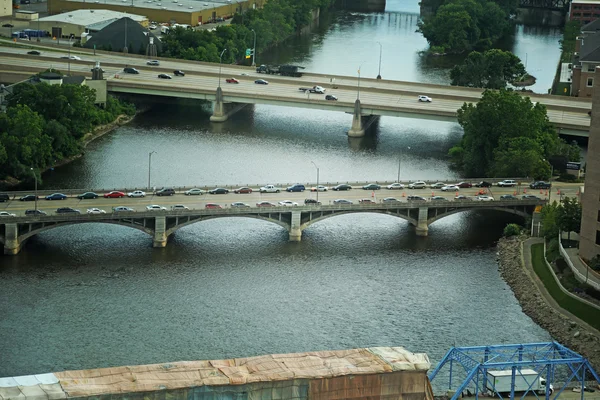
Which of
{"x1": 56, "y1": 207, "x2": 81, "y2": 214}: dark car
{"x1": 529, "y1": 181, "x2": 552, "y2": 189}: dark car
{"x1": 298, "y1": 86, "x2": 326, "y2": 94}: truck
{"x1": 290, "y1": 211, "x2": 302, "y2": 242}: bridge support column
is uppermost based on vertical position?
{"x1": 298, "y1": 86, "x2": 326, "y2": 94}: truck

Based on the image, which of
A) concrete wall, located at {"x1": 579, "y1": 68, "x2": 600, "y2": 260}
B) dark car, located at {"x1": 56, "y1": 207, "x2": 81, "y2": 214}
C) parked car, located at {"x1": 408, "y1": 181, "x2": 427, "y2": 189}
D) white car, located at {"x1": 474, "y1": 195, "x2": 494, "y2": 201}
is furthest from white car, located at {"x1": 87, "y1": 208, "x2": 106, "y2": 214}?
concrete wall, located at {"x1": 579, "y1": 68, "x2": 600, "y2": 260}

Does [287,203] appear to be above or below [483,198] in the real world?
below

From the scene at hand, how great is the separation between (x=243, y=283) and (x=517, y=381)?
2718 cm

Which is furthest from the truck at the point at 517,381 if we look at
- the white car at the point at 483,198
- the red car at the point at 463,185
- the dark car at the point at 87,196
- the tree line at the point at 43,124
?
the tree line at the point at 43,124

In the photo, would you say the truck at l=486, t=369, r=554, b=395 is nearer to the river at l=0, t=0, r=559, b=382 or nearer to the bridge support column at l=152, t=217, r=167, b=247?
the river at l=0, t=0, r=559, b=382

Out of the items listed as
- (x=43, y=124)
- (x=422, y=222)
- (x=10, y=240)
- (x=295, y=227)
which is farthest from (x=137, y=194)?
(x=422, y=222)

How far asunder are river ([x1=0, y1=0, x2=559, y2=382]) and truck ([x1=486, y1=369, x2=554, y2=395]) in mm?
9239

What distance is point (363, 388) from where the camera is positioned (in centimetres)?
6675

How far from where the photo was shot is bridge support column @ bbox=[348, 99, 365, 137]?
14956 cm

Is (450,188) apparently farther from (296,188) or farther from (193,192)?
(193,192)

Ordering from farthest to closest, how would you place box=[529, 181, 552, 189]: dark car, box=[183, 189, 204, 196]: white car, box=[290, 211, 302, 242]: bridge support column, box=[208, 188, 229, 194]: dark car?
1. box=[529, 181, 552, 189]: dark car
2. box=[208, 188, 229, 194]: dark car
3. box=[183, 189, 204, 196]: white car
4. box=[290, 211, 302, 242]: bridge support column

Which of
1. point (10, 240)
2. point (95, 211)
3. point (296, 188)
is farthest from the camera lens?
point (296, 188)

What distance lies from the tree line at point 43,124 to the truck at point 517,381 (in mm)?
59050

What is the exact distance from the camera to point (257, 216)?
110 m
